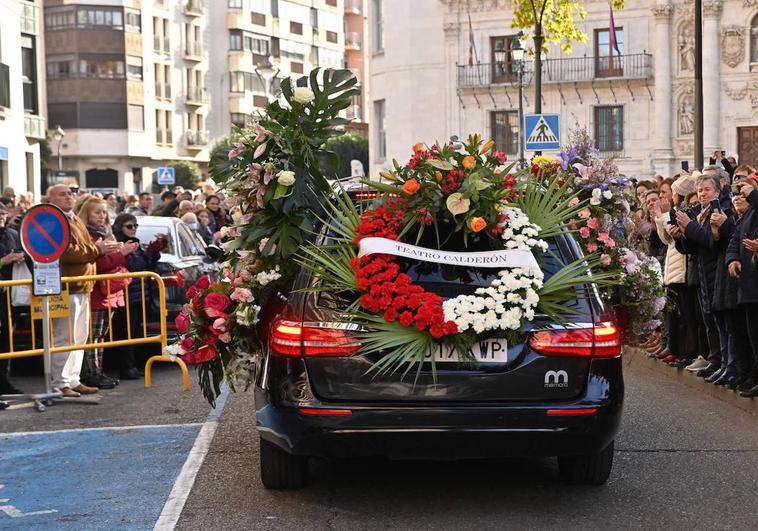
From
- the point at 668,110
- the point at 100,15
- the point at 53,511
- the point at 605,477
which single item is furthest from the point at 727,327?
the point at 100,15

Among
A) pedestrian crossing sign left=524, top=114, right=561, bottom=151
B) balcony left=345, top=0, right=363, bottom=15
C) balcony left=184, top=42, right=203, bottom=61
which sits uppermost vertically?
balcony left=345, top=0, right=363, bottom=15

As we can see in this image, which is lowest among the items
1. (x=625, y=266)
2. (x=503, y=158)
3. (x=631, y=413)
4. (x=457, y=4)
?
(x=631, y=413)

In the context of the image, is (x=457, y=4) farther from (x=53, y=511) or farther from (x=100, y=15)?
(x=53, y=511)

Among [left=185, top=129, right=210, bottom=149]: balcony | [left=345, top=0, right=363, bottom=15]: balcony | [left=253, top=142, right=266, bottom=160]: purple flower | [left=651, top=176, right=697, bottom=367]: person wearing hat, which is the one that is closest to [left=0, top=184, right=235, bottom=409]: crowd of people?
[left=651, top=176, right=697, bottom=367]: person wearing hat

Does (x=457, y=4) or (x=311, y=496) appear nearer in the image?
(x=311, y=496)

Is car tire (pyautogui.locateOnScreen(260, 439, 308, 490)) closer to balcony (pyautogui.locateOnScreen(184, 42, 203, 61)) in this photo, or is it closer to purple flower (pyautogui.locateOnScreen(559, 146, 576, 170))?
purple flower (pyautogui.locateOnScreen(559, 146, 576, 170))

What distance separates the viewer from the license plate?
693 centimetres

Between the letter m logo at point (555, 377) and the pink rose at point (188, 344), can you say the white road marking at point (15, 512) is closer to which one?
the pink rose at point (188, 344)

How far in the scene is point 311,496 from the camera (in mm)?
7586

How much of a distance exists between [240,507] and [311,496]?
0.45 m

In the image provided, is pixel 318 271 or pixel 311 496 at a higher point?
pixel 318 271

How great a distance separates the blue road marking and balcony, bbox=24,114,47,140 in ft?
106

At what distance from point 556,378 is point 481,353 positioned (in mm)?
407

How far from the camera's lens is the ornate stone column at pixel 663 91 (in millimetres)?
55375
